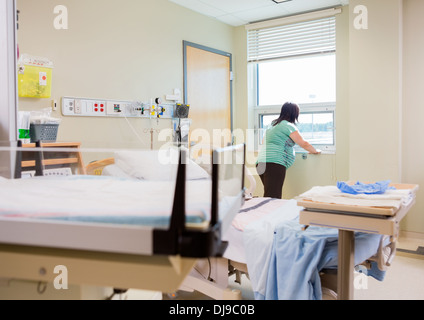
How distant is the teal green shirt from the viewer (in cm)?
386

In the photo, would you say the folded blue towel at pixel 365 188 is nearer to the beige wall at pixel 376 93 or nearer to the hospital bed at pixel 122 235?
the hospital bed at pixel 122 235

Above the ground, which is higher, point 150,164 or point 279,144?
point 279,144

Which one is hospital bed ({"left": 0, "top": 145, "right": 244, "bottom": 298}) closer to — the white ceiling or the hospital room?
the hospital room

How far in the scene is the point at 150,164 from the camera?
132 cm

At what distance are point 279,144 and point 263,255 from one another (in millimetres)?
2086

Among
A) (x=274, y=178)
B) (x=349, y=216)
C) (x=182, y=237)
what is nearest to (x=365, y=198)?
(x=349, y=216)

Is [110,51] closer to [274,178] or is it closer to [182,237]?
[274,178]

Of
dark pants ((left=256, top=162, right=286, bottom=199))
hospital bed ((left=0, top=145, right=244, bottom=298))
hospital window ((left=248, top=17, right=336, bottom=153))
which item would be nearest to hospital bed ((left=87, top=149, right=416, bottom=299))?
hospital bed ((left=0, top=145, right=244, bottom=298))

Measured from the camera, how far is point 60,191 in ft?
3.96

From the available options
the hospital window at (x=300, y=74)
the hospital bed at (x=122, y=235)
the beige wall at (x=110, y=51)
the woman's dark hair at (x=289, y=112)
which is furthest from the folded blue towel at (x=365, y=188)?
the hospital window at (x=300, y=74)
